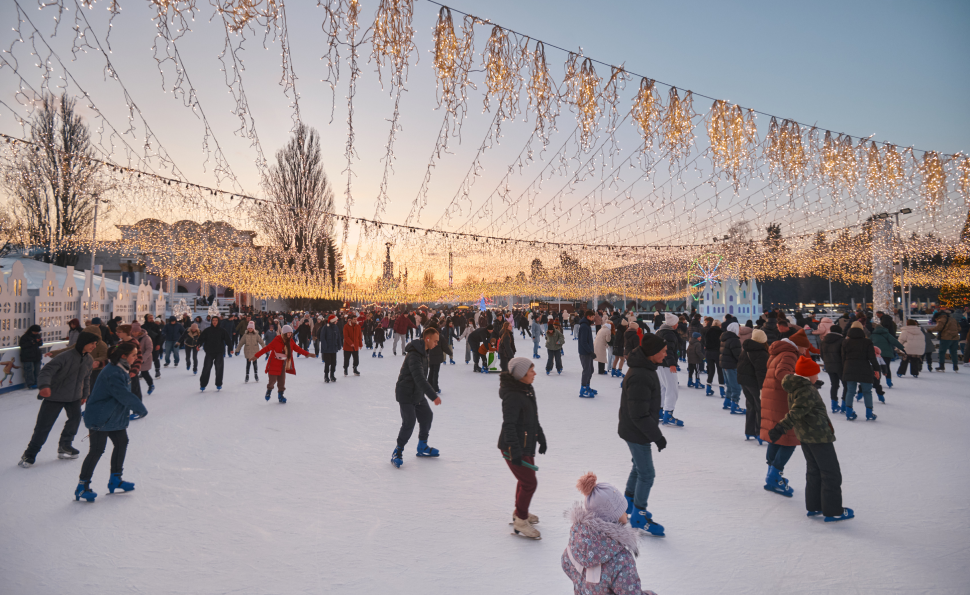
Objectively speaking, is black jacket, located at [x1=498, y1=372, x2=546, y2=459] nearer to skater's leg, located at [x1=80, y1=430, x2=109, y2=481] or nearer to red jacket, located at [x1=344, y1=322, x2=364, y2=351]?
skater's leg, located at [x1=80, y1=430, x2=109, y2=481]

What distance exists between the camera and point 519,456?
3.15 m

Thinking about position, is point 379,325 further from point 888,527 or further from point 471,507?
point 888,527

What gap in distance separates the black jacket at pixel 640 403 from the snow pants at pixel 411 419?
7.31 ft

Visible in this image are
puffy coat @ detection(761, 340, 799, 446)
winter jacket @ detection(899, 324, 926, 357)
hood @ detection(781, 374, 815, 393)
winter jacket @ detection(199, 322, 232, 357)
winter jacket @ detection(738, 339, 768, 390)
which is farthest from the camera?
winter jacket @ detection(899, 324, 926, 357)

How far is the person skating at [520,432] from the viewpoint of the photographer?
316cm

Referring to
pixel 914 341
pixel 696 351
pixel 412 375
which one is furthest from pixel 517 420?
pixel 914 341

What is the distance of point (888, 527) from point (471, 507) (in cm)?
292

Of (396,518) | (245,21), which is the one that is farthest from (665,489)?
(245,21)

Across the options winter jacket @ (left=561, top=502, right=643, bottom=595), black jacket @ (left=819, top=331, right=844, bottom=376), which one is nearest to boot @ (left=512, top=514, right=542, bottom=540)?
winter jacket @ (left=561, top=502, right=643, bottom=595)

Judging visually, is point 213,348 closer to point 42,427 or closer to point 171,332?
point 42,427

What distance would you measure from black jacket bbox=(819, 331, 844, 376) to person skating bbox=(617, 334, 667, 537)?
5509 millimetres

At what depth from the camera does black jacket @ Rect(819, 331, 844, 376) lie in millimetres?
7258

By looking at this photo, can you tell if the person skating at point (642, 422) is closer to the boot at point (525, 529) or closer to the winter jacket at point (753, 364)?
the boot at point (525, 529)

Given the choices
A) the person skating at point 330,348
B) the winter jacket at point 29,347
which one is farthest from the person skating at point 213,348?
the winter jacket at point 29,347
